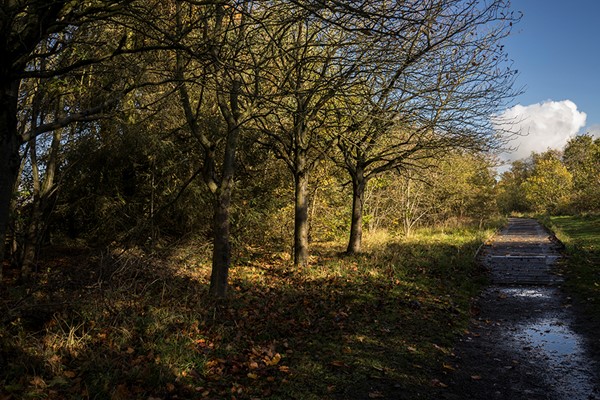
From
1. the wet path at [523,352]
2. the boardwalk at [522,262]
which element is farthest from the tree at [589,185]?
the wet path at [523,352]

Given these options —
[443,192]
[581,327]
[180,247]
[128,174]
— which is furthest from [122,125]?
[443,192]

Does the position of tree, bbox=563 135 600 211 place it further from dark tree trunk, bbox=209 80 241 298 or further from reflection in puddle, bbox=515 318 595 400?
dark tree trunk, bbox=209 80 241 298

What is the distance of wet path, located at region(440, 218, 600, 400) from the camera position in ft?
16.2

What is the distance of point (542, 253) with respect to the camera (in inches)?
682

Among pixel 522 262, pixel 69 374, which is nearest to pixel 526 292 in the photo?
pixel 522 262

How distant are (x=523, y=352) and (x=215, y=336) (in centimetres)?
452

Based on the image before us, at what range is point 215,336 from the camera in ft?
19.9

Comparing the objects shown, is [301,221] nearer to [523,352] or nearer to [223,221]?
[223,221]

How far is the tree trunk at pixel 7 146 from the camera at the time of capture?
3.89m

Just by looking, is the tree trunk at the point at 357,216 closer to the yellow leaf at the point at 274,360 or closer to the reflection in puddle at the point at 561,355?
the reflection in puddle at the point at 561,355

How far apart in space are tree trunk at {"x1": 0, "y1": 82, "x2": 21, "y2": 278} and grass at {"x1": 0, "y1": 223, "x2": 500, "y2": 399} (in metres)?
1.57

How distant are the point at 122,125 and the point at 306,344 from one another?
341 inches

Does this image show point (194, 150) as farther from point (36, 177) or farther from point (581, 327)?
point (581, 327)

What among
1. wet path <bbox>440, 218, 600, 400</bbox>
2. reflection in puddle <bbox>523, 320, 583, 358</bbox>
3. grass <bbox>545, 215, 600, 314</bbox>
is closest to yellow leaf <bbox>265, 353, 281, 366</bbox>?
wet path <bbox>440, 218, 600, 400</bbox>
